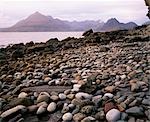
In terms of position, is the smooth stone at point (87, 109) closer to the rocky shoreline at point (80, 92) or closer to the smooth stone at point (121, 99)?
the rocky shoreline at point (80, 92)

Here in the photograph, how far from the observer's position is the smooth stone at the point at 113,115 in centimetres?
458

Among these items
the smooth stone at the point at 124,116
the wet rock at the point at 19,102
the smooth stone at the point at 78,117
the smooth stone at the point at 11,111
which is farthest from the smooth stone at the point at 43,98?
the smooth stone at the point at 124,116

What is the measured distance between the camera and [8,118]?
490 cm

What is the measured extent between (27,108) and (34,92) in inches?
38.1

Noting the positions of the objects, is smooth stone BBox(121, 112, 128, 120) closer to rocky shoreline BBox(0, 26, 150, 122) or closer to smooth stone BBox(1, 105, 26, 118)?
rocky shoreline BBox(0, 26, 150, 122)

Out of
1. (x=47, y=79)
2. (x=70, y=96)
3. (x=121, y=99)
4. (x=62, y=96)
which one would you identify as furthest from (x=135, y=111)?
(x=47, y=79)

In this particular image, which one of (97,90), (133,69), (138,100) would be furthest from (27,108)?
(133,69)

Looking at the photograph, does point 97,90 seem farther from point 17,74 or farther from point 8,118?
point 17,74

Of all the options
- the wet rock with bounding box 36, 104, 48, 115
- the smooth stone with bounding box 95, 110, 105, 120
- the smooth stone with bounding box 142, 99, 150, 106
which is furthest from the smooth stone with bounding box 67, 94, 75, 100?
the smooth stone with bounding box 142, 99, 150, 106

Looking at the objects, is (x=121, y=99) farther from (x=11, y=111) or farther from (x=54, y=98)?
(x=11, y=111)

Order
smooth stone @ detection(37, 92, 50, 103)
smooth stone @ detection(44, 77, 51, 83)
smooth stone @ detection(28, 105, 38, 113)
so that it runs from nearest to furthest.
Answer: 1. smooth stone @ detection(28, 105, 38, 113)
2. smooth stone @ detection(37, 92, 50, 103)
3. smooth stone @ detection(44, 77, 51, 83)

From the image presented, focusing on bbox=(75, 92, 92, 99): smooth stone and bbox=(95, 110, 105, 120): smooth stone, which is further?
bbox=(75, 92, 92, 99): smooth stone

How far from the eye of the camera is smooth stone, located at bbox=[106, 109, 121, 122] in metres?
4.58

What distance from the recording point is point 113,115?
464 centimetres
